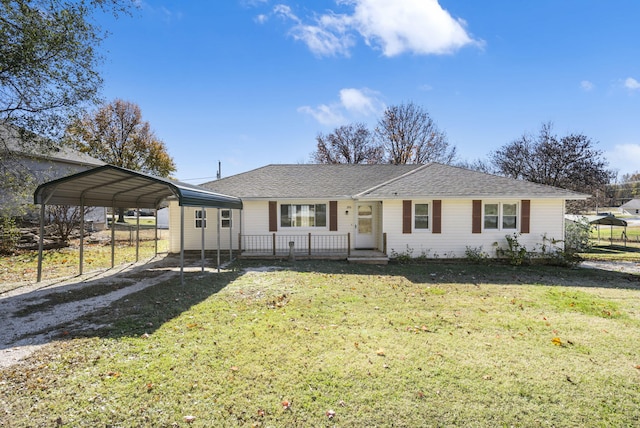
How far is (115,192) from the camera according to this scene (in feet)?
35.6

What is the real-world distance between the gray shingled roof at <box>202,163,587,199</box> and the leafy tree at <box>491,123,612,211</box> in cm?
1832

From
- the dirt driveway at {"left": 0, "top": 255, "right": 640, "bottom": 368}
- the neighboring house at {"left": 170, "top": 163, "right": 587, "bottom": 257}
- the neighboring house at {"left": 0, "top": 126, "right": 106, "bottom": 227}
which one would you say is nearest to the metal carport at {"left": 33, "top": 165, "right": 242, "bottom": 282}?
the dirt driveway at {"left": 0, "top": 255, "right": 640, "bottom": 368}

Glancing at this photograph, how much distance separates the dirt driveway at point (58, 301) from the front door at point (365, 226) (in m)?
7.31

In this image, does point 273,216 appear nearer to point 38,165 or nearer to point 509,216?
point 509,216

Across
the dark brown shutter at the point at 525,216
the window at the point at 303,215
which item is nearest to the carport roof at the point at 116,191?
the window at the point at 303,215

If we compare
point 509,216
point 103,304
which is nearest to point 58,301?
point 103,304

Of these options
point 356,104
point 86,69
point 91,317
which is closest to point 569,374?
point 91,317

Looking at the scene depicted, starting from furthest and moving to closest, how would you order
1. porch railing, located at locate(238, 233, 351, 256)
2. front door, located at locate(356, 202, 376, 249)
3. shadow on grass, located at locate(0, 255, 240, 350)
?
front door, located at locate(356, 202, 376, 249), porch railing, located at locate(238, 233, 351, 256), shadow on grass, located at locate(0, 255, 240, 350)

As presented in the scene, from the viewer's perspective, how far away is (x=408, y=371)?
13.1 feet

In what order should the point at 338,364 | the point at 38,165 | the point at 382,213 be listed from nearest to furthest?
the point at 338,364 → the point at 382,213 → the point at 38,165

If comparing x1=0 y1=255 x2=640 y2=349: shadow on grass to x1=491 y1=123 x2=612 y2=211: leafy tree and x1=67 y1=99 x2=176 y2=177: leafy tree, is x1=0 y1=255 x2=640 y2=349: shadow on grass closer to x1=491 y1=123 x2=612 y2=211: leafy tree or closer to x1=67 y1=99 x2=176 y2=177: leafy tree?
x1=491 y1=123 x2=612 y2=211: leafy tree

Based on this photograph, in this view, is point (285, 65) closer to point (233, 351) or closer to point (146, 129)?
point (233, 351)

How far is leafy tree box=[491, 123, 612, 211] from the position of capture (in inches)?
1049

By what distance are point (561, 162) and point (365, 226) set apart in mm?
24023
